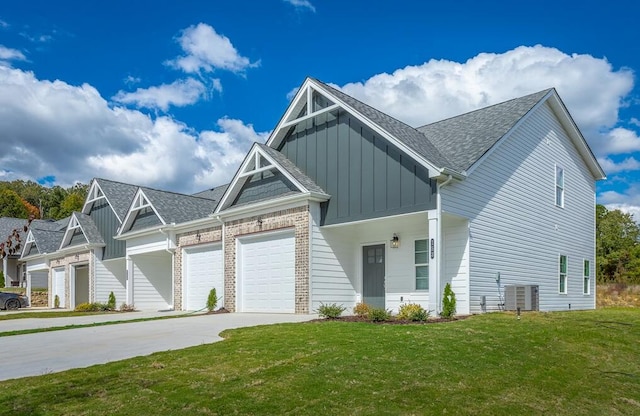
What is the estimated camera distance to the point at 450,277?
49.0 ft

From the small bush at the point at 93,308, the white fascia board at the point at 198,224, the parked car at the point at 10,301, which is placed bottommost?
the parked car at the point at 10,301

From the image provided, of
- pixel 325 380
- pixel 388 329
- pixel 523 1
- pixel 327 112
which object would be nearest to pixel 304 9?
pixel 327 112

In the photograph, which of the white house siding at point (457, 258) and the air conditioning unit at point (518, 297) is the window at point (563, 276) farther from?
the white house siding at point (457, 258)

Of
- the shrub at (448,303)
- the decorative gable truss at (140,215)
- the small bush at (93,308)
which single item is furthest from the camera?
the small bush at (93,308)

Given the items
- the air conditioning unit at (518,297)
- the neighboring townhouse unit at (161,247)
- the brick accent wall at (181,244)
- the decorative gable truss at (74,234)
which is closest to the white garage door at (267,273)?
the neighboring townhouse unit at (161,247)

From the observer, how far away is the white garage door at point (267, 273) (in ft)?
54.7

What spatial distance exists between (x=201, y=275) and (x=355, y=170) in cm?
924

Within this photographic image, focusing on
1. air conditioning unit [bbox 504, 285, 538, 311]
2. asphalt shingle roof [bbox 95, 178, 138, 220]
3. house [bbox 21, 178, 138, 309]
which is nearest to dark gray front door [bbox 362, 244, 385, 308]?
air conditioning unit [bbox 504, 285, 538, 311]

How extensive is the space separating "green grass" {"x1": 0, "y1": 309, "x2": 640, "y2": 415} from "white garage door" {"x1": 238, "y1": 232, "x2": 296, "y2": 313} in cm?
623

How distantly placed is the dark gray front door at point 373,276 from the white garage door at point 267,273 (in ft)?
7.93

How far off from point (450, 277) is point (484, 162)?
3581mm

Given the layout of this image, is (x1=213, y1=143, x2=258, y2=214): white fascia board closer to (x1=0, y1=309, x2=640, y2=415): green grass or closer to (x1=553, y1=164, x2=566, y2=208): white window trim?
(x1=0, y1=309, x2=640, y2=415): green grass

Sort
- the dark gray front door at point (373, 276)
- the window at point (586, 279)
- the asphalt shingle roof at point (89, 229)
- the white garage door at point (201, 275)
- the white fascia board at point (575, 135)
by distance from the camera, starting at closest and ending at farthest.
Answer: the dark gray front door at point (373, 276) → the white fascia board at point (575, 135) → the white garage door at point (201, 275) → the window at point (586, 279) → the asphalt shingle roof at point (89, 229)

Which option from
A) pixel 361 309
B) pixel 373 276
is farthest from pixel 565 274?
pixel 361 309
